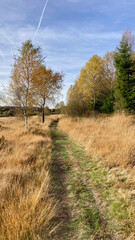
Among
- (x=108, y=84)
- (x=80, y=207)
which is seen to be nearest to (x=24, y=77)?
(x=80, y=207)

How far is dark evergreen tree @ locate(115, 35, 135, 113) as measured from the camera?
13548 mm

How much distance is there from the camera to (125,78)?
14031 mm

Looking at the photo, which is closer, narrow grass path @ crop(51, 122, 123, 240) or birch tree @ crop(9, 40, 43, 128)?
narrow grass path @ crop(51, 122, 123, 240)

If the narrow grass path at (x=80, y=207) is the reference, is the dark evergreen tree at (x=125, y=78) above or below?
above

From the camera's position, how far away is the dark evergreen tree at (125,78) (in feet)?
44.5

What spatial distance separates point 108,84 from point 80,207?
23.5 m

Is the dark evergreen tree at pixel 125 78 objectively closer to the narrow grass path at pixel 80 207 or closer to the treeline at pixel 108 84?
the treeline at pixel 108 84

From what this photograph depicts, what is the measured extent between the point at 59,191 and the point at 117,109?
1446 centimetres

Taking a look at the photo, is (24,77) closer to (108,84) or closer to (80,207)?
(80,207)

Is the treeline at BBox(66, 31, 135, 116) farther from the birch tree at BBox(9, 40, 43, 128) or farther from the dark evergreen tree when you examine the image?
the birch tree at BBox(9, 40, 43, 128)

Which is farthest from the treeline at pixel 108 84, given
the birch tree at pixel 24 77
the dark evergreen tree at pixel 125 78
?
the birch tree at pixel 24 77

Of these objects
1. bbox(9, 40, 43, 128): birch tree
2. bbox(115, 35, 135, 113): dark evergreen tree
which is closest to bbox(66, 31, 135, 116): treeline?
bbox(115, 35, 135, 113): dark evergreen tree

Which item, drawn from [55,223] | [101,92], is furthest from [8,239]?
[101,92]

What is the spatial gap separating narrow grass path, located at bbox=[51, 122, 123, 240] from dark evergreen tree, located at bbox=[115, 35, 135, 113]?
11.7 m
